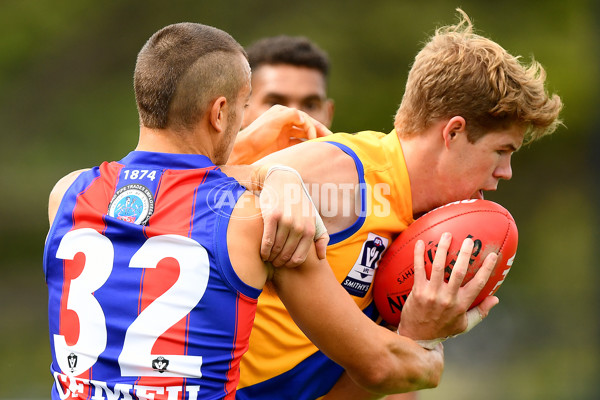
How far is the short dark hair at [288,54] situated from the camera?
272 inches

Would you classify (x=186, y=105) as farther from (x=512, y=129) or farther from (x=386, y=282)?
(x=512, y=129)

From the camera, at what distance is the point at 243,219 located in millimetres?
2711

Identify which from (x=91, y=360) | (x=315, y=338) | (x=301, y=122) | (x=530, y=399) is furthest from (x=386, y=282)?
(x=530, y=399)

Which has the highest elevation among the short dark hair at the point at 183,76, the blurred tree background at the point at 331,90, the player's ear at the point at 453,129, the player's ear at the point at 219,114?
the short dark hair at the point at 183,76

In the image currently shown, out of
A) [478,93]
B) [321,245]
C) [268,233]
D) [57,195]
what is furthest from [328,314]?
[478,93]

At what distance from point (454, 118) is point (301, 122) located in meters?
0.87

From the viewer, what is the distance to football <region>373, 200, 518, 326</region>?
3486 millimetres

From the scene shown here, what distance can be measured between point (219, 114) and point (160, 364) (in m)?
0.90

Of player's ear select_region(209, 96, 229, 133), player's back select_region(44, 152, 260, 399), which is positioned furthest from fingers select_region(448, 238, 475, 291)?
player's ear select_region(209, 96, 229, 133)

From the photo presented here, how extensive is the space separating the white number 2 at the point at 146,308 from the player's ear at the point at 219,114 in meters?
0.47

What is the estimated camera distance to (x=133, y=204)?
2.77 metres

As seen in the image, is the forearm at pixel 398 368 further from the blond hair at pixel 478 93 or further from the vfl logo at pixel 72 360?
the blond hair at pixel 478 93

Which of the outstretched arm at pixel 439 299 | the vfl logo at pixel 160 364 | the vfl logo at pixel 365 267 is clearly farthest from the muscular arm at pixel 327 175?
the vfl logo at pixel 160 364

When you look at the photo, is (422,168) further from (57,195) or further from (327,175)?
(57,195)
